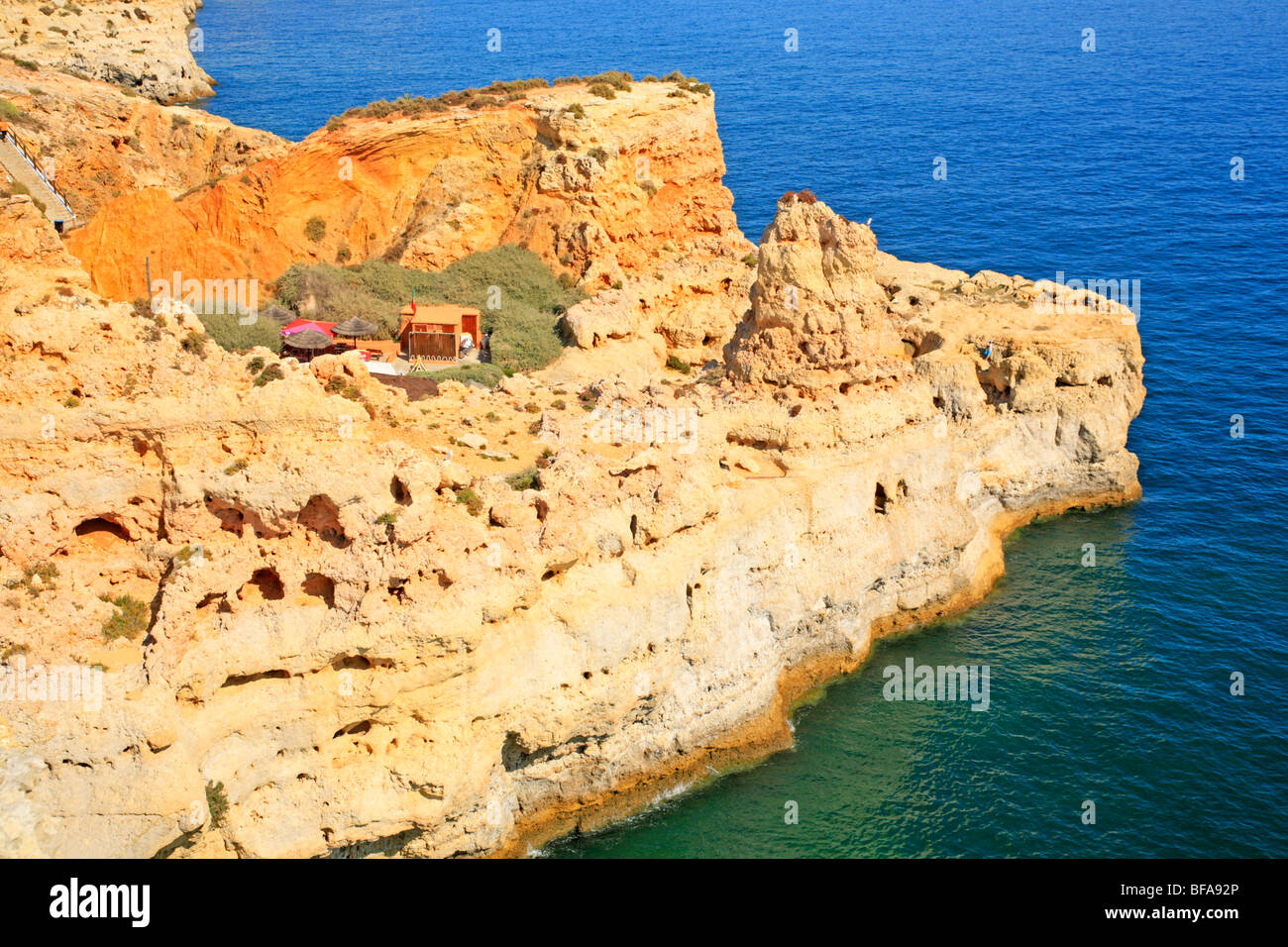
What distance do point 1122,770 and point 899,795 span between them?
592 centimetres

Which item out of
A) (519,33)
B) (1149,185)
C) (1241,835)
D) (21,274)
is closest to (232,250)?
(21,274)

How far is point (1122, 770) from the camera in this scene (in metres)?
30.7

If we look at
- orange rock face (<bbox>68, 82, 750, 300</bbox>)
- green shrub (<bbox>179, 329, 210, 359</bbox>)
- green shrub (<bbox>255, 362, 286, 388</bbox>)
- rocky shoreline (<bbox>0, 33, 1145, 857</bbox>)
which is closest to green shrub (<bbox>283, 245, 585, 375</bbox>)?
orange rock face (<bbox>68, 82, 750, 300</bbox>)

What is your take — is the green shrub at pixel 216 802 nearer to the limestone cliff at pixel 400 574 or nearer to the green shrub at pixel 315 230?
the limestone cliff at pixel 400 574

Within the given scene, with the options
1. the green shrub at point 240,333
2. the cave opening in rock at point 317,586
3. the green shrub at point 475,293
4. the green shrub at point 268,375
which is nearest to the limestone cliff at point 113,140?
the green shrub at point 475,293

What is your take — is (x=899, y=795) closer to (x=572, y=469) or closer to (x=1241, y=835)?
(x=1241, y=835)

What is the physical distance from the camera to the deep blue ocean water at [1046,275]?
29.8m

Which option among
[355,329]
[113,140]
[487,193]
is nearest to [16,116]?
[113,140]

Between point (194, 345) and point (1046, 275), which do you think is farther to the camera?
point (1046, 275)

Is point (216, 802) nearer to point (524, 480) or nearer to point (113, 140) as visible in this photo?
point (524, 480)

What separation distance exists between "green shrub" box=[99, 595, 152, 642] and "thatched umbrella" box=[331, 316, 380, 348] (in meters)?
18.4

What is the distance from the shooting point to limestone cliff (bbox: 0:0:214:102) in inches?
3132

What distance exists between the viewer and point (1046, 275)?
63031mm

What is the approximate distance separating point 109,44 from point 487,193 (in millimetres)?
54583
